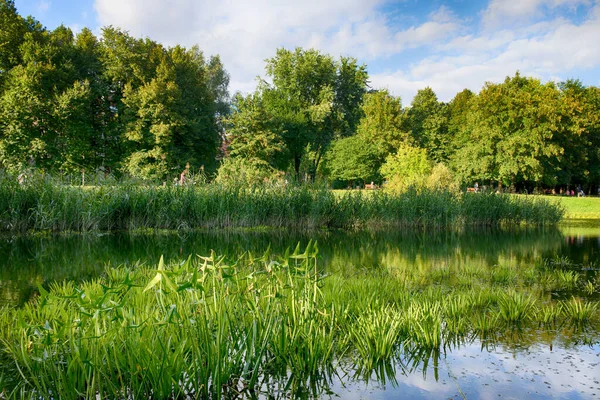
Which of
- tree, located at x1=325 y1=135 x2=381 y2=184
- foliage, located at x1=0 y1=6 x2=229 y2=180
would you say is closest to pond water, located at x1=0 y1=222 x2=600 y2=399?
foliage, located at x1=0 y1=6 x2=229 y2=180

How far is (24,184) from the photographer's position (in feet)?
42.3

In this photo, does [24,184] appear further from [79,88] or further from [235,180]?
[79,88]

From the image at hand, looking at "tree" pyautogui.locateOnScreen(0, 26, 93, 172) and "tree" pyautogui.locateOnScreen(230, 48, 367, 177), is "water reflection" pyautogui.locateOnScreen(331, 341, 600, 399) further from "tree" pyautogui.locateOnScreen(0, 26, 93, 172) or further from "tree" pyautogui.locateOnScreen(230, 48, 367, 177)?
"tree" pyautogui.locateOnScreen(230, 48, 367, 177)


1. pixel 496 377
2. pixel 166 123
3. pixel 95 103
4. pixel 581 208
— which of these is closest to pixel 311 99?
pixel 166 123

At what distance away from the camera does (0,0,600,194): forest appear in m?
32.5

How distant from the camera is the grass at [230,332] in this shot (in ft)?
9.38

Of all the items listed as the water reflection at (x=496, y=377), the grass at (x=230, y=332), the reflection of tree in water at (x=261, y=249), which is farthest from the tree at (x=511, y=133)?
the water reflection at (x=496, y=377)

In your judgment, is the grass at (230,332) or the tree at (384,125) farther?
the tree at (384,125)

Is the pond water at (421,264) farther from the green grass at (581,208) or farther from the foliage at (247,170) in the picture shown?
the green grass at (581,208)

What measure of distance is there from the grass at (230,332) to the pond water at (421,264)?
0.17 metres

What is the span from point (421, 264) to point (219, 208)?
25.0ft

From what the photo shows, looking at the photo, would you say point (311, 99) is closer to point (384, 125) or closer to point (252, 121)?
point (384, 125)

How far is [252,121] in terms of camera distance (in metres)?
37.9

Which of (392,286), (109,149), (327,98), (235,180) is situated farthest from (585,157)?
(392,286)
